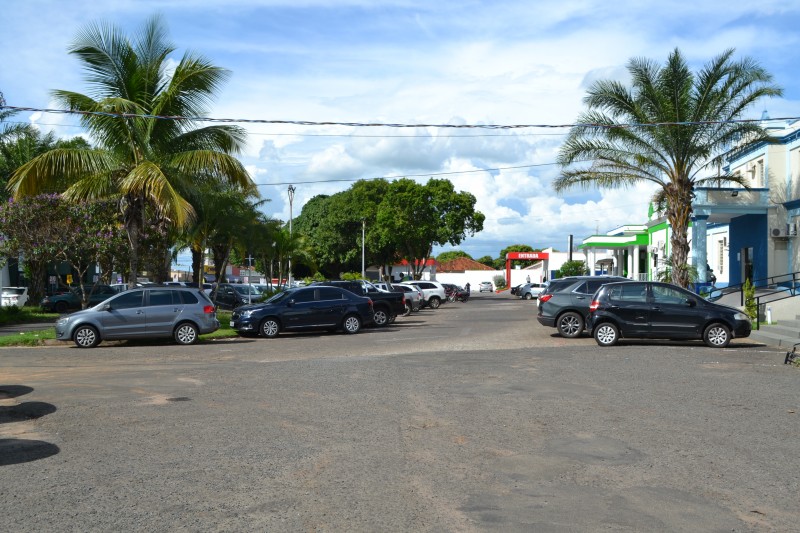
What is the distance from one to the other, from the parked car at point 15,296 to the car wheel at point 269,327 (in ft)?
73.7

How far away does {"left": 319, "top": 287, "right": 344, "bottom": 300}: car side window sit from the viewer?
24.5m

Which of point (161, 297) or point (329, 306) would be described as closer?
point (161, 297)

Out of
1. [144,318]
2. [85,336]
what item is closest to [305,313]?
[144,318]

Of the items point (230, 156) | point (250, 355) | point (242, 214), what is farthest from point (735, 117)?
point (242, 214)

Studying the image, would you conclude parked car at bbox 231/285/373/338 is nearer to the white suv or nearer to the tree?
the white suv

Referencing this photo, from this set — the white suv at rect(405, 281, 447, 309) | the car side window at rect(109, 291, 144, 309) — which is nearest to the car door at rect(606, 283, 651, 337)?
the car side window at rect(109, 291, 144, 309)

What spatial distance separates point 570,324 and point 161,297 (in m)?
10.9

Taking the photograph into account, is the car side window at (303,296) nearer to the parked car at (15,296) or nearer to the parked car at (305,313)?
the parked car at (305,313)

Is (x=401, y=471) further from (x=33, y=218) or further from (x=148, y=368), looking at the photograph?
(x=33, y=218)

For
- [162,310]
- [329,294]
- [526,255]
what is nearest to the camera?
[162,310]

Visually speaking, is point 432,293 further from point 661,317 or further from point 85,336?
point 85,336

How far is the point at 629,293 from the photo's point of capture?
19.9 m

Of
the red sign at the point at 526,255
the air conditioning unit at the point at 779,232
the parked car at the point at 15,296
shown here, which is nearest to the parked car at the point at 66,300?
the parked car at the point at 15,296

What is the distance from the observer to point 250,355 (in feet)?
59.5
